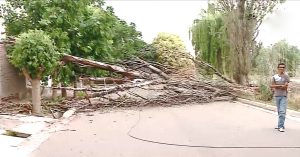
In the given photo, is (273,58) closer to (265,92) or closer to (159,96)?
(265,92)

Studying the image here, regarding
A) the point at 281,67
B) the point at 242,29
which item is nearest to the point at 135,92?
the point at 242,29

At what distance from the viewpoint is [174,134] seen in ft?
29.1

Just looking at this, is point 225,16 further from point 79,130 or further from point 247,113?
point 79,130

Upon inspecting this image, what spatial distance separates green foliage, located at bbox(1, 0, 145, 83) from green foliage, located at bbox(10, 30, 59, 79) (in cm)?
240

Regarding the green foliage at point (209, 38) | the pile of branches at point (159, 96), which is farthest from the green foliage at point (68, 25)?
the green foliage at point (209, 38)

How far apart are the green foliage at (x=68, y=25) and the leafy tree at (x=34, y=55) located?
2.35m

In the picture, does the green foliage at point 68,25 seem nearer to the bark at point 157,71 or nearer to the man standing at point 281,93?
the bark at point 157,71

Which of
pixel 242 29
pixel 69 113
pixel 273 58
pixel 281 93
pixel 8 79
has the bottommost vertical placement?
pixel 69 113

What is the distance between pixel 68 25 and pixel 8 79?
3.33 meters

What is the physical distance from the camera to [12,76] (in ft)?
48.4

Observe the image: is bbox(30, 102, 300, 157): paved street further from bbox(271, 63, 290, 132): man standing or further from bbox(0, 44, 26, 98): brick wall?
bbox(0, 44, 26, 98): brick wall

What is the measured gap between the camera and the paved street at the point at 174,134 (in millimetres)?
7059

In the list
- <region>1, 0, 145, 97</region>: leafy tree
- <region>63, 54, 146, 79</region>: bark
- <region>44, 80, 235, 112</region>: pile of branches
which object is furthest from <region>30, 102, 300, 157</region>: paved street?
<region>1, 0, 145, 97</region>: leafy tree

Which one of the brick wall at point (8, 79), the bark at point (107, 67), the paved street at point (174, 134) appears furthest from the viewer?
the bark at point (107, 67)
